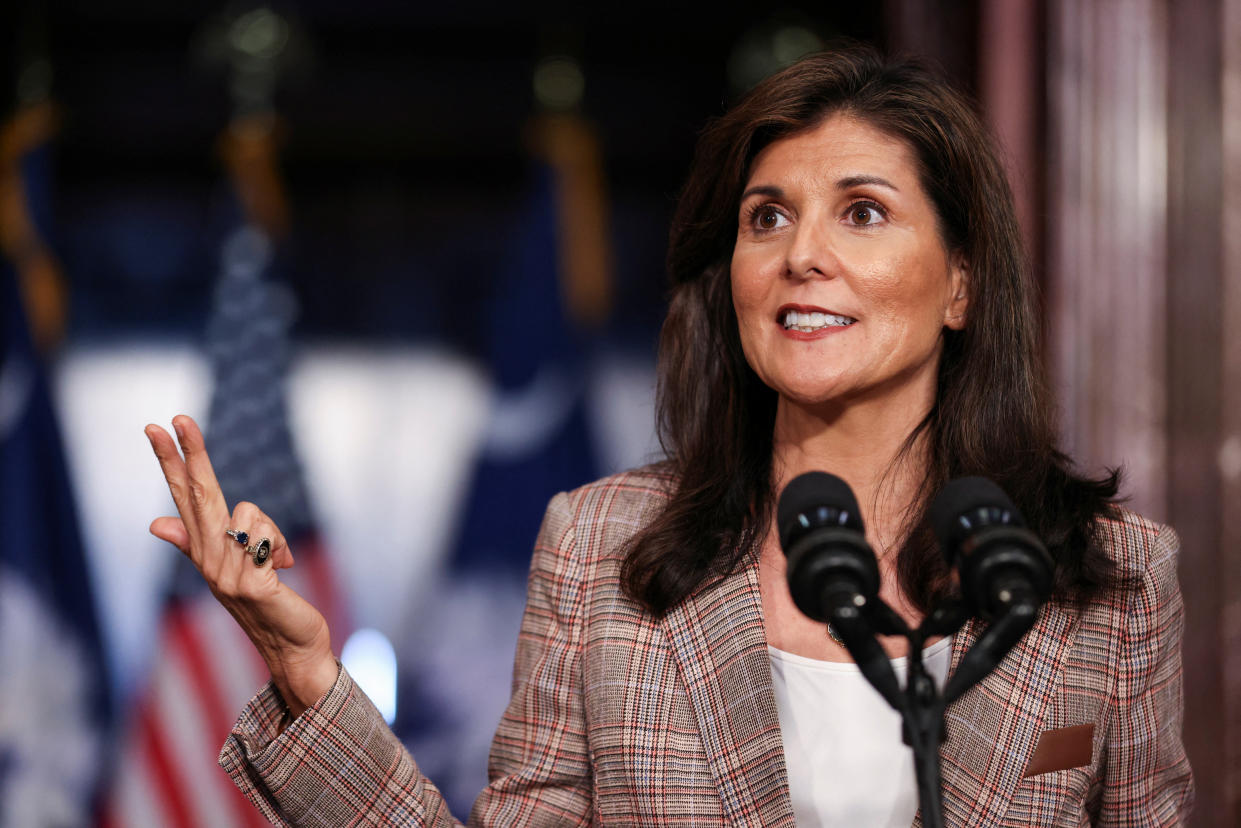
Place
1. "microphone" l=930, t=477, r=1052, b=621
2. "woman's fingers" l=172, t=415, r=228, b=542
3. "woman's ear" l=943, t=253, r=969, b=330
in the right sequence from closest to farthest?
"microphone" l=930, t=477, r=1052, b=621 < "woman's fingers" l=172, t=415, r=228, b=542 < "woman's ear" l=943, t=253, r=969, b=330

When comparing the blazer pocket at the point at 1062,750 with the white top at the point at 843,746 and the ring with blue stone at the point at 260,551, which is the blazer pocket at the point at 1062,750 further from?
the ring with blue stone at the point at 260,551

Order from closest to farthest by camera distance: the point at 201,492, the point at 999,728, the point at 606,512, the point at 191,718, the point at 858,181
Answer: the point at 201,492
the point at 999,728
the point at 858,181
the point at 606,512
the point at 191,718

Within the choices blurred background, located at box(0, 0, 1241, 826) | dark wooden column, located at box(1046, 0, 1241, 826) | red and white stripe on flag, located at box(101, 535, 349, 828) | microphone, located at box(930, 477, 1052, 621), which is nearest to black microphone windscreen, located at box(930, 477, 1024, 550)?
microphone, located at box(930, 477, 1052, 621)

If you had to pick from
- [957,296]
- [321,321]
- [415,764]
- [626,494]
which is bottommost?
[415,764]

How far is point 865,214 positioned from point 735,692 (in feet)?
2.06

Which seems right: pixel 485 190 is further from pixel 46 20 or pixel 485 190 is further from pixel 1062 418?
pixel 1062 418

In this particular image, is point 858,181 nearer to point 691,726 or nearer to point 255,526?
point 691,726

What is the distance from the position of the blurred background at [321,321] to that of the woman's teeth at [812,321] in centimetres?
233

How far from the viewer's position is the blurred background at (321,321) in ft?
12.3

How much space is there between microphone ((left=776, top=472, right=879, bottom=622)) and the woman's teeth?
54 cm

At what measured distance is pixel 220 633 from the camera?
377 cm

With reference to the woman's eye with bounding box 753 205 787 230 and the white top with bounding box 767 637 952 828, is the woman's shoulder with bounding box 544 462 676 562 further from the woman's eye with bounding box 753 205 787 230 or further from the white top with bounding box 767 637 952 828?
the woman's eye with bounding box 753 205 787 230

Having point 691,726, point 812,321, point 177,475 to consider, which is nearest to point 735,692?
point 691,726

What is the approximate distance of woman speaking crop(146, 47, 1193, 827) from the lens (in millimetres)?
1320
